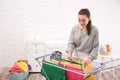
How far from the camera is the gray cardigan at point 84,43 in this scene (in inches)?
97.7

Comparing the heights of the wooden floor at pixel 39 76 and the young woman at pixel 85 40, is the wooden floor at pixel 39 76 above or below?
below

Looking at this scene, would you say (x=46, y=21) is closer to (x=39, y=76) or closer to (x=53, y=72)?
(x=39, y=76)

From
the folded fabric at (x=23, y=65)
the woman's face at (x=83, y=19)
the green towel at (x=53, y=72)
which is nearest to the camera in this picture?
the green towel at (x=53, y=72)

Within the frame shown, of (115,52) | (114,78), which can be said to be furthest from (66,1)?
(114,78)

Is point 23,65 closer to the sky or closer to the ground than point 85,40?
closer to the ground

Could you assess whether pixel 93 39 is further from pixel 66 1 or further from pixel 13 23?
pixel 13 23

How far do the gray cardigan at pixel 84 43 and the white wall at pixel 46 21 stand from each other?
6.29ft

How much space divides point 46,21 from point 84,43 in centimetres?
225

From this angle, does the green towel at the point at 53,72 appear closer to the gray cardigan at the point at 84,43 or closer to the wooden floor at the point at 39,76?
the gray cardigan at the point at 84,43

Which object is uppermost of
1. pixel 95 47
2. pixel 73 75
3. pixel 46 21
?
pixel 46 21

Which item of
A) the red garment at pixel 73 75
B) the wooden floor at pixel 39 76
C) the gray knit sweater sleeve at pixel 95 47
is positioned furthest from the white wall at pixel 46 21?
the red garment at pixel 73 75

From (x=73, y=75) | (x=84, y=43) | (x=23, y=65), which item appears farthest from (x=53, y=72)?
(x=23, y=65)

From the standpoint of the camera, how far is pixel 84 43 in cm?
251

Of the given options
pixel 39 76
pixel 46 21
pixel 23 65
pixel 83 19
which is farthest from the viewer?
pixel 46 21
